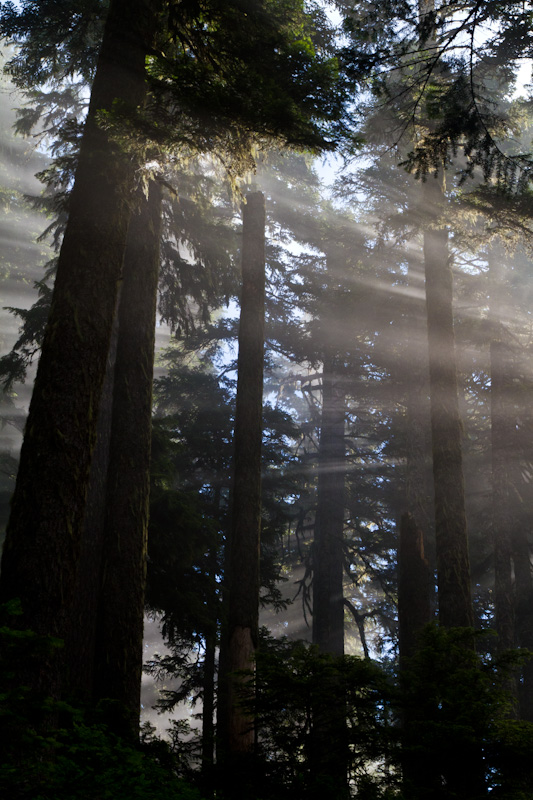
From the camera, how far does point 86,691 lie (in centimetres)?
705

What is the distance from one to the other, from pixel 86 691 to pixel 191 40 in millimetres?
8123

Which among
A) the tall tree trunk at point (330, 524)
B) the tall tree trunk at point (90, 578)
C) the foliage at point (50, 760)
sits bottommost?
the foliage at point (50, 760)

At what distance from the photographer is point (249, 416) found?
11133 millimetres

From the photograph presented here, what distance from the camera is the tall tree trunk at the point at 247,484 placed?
936 centimetres

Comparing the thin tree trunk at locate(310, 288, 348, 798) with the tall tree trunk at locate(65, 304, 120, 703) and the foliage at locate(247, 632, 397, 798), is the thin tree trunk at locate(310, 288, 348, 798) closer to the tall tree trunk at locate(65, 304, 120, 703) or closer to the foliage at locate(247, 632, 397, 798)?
the tall tree trunk at locate(65, 304, 120, 703)

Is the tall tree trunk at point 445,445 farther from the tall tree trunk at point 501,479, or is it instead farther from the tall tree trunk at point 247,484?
the tall tree trunk at point 501,479

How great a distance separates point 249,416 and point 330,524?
11.4 meters

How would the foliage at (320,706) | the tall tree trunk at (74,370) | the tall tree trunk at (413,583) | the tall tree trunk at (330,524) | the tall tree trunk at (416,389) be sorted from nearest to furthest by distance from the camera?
1. the tall tree trunk at (74,370)
2. the foliage at (320,706)
3. the tall tree trunk at (413,583)
4. the tall tree trunk at (416,389)
5. the tall tree trunk at (330,524)

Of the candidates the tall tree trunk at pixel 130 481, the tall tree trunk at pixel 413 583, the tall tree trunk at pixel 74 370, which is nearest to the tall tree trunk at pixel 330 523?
the tall tree trunk at pixel 413 583

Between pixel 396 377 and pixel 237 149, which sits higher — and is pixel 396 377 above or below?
above

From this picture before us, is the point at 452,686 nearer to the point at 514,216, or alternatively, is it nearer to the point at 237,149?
the point at 237,149

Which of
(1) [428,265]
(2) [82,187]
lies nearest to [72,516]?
(2) [82,187]

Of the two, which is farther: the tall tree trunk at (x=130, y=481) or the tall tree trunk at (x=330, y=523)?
the tall tree trunk at (x=330, y=523)

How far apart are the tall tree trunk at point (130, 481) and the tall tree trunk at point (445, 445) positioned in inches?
211
